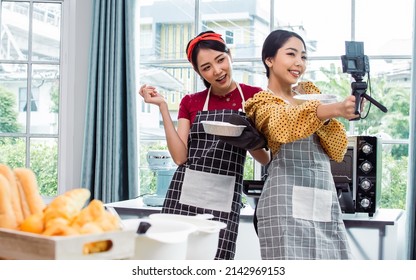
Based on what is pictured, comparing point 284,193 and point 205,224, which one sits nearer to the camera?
point 205,224

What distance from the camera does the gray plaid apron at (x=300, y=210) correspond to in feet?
5.49

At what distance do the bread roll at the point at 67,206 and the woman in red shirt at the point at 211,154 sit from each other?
90cm

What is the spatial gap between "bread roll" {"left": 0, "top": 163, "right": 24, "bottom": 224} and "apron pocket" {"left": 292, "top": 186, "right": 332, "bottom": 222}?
0.86 m

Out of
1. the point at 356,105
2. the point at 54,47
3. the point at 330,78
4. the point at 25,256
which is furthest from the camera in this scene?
the point at 54,47

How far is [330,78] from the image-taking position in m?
3.80

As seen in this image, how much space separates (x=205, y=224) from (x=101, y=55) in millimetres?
2936

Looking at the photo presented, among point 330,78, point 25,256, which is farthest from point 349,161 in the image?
point 25,256

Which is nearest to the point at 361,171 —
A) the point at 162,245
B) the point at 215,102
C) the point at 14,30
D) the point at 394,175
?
the point at 394,175

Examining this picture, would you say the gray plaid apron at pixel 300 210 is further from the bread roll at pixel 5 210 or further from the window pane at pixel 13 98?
the window pane at pixel 13 98

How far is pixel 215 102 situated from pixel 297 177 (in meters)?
0.49

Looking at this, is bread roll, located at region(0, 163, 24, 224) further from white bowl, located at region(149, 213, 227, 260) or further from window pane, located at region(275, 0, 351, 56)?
window pane, located at region(275, 0, 351, 56)

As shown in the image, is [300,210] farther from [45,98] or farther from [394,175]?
[45,98]

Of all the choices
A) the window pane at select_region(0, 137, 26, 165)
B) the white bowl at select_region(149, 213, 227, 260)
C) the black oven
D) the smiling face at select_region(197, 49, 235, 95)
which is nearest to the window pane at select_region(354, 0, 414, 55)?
the black oven
